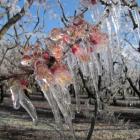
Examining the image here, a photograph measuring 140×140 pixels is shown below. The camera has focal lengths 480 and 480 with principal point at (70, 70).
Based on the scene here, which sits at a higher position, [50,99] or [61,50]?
[61,50]

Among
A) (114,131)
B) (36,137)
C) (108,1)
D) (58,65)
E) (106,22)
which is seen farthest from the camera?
(114,131)

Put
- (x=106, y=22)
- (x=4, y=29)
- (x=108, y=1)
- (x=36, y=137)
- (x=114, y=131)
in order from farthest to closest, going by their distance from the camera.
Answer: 1. (x=114, y=131)
2. (x=36, y=137)
3. (x=108, y=1)
4. (x=106, y=22)
5. (x=4, y=29)

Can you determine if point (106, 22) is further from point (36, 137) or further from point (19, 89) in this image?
point (36, 137)

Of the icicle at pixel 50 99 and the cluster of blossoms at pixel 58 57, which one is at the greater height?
the cluster of blossoms at pixel 58 57

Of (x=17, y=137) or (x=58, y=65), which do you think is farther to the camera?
(x=17, y=137)

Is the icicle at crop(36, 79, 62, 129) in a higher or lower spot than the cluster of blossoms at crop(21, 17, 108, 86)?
lower

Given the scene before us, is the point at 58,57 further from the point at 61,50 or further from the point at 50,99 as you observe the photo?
the point at 50,99

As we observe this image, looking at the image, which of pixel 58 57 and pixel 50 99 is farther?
pixel 50 99

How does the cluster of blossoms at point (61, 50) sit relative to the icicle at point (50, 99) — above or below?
above

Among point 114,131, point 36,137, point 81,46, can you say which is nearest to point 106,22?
point 81,46

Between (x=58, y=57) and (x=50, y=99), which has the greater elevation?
(x=58, y=57)

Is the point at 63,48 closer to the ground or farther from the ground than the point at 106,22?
closer to the ground

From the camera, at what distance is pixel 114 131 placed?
1959 cm

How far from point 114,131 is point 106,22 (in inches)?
696
